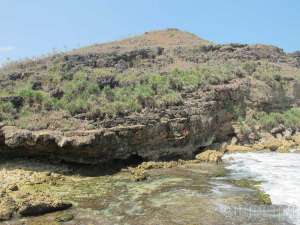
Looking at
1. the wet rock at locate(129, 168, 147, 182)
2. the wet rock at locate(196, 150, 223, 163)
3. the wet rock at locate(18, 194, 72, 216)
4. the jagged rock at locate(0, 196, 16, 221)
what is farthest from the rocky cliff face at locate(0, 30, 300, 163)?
the wet rock at locate(18, 194, 72, 216)

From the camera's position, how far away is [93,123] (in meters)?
24.3

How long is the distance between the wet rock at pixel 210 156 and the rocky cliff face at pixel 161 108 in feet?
3.10

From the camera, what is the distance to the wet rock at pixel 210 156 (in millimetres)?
26227

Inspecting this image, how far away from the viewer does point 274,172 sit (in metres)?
22.6

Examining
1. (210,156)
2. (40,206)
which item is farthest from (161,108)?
(40,206)

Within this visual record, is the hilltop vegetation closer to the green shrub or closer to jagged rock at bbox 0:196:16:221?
the green shrub

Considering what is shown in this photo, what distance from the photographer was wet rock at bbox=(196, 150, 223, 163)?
86.0 feet

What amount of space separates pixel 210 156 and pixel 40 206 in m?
13.5

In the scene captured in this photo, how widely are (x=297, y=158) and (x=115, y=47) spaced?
107 feet

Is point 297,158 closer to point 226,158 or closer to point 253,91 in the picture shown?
point 226,158

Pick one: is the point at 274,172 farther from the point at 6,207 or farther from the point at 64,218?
the point at 6,207

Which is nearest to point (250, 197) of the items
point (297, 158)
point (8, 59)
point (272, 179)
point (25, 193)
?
point (272, 179)

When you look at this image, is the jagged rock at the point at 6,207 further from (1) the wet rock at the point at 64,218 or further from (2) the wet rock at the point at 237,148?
(2) the wet rock at the point at 237,148

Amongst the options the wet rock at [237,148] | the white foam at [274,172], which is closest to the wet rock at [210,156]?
the white foam at [274,172]
